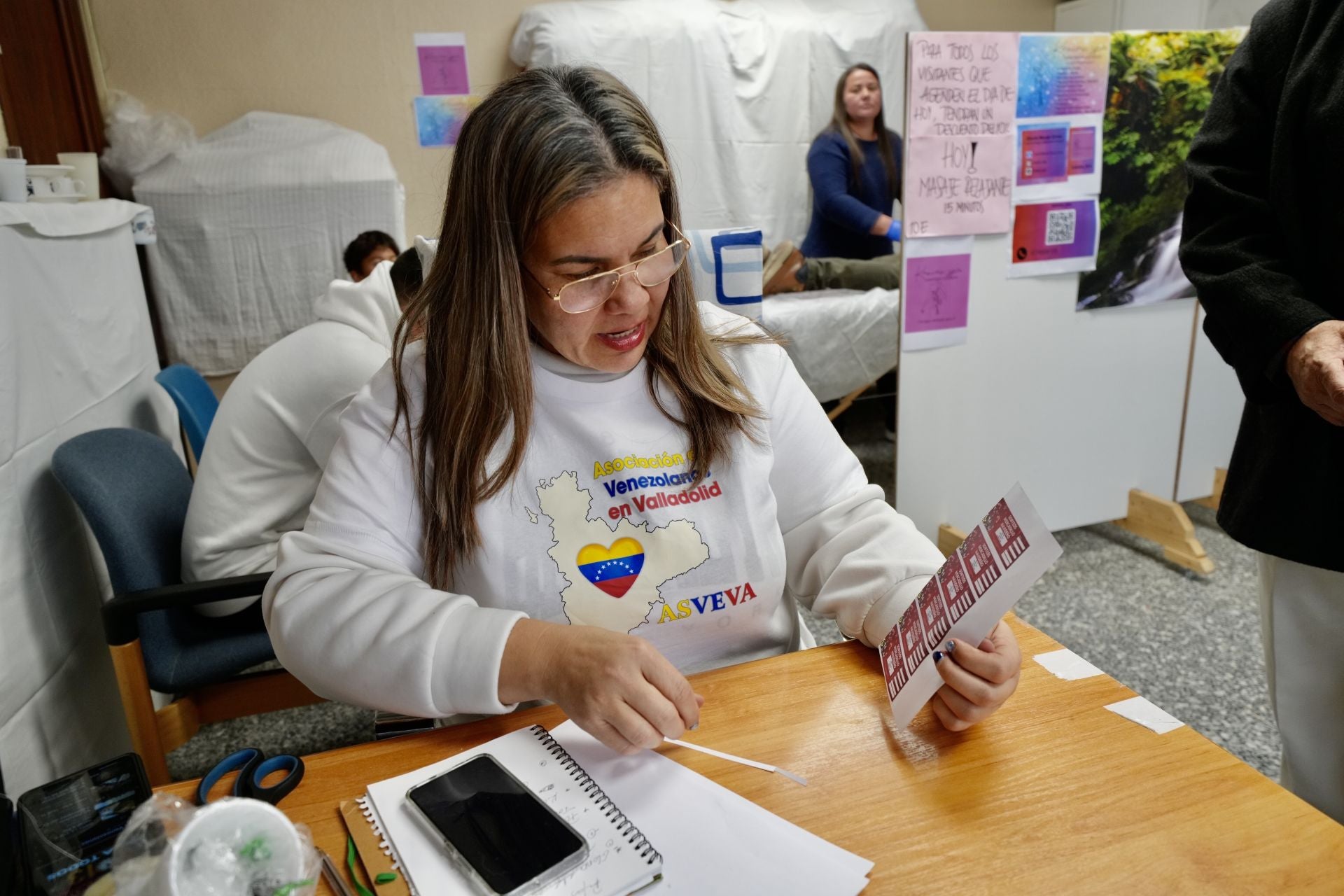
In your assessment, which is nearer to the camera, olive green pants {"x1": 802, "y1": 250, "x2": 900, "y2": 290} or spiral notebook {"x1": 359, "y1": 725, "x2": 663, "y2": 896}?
spiral notebook {"x1": 359, "y1": 725, "x2": 663, "y2": 896}

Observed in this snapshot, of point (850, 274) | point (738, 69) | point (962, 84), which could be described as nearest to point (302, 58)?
point (738, 69)

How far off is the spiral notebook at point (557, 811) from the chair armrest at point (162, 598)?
27.6 inches

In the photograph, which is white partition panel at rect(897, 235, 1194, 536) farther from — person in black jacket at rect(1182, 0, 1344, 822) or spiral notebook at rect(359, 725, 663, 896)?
spiral notebook at rect(359, 725, 663, 896)

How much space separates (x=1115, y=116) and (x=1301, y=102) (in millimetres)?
1392

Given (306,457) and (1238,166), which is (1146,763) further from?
(306,457)

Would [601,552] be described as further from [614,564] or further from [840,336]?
[840,336]

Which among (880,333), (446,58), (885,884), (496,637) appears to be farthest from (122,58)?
(885,884)

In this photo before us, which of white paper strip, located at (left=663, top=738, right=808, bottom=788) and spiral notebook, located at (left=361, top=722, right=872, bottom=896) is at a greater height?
spiral notebook, located at (left=361, top=722, right=872, bottom=896)

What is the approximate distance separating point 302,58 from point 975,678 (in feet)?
12.0

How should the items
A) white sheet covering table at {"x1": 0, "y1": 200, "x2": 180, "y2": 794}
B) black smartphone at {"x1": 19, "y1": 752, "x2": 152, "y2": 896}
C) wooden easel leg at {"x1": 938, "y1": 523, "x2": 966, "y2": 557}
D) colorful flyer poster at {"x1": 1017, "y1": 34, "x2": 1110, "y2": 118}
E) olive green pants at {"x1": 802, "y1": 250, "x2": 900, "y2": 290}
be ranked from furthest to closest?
olive green pants at {"x1": 802, "y1": 250, "x2": 900, "y2": 290} < wooden easel leg at {"x1": 938, "y1": 523, "x2": 966, "y2": 557} < colorful flyer poster at {"x1": 1017, "y1": 34, "x2": 1110, "y2": 118} < white sheet covering table at {"x1": 0, "y1": 200, "x2": 180, "y2": 794} < black smartphone at {"x1": 19, "y1": 752, "x2": 152, "y2": 896}

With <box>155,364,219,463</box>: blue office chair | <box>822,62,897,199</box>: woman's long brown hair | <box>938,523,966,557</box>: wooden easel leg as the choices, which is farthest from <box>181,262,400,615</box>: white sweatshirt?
<box>822,62,897,199</box>: woman's long brown hair

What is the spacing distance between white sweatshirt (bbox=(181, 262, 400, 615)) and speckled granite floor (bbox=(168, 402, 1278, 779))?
0.62 m

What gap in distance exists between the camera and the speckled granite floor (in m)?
1.96

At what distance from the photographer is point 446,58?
3643mm
